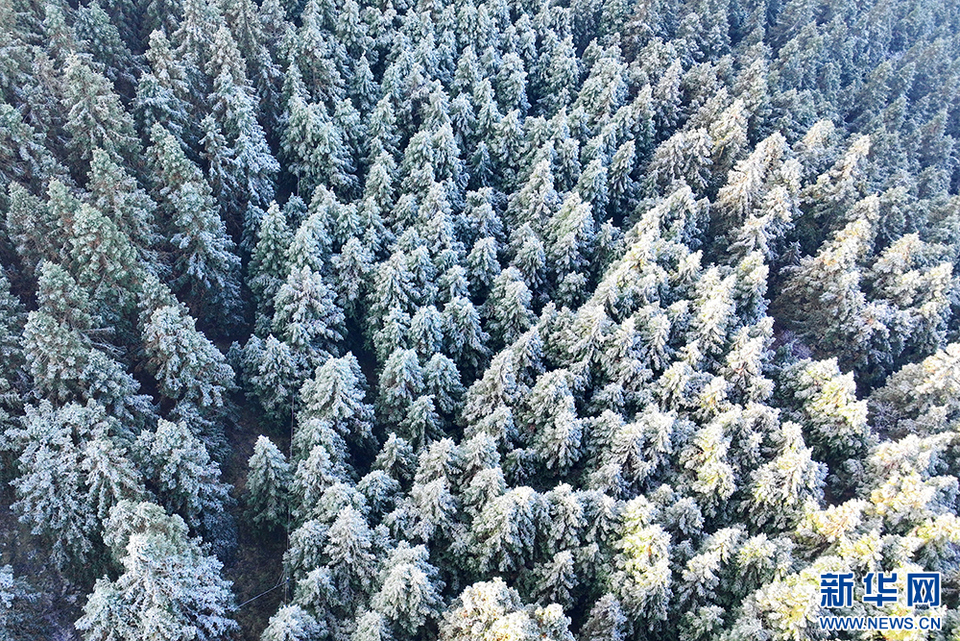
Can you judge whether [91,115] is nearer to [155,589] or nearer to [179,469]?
[179,469]

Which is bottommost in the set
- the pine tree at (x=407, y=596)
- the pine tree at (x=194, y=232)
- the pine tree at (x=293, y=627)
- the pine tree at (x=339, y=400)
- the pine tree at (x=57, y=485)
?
the pine tree at (x=293, y=627)

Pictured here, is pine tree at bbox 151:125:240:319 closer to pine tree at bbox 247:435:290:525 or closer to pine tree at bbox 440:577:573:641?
pine tree at bbox 247:435:290:525

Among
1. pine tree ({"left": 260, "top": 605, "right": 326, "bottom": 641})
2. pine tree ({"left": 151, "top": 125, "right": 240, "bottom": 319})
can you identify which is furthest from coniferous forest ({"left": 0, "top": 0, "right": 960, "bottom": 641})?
pine tree ({"left": 151, "top": 125, "right": 240, "bottom": 319})

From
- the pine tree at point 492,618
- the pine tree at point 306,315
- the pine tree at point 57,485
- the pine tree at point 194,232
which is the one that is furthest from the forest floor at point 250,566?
the pine tree at point 492,618

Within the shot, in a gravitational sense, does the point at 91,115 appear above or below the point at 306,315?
above

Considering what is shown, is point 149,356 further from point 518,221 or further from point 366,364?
point 518,221

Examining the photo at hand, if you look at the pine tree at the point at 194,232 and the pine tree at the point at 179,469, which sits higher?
the pine tree at the point at 194,232

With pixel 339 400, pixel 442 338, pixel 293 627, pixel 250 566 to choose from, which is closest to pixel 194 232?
pixel 339 400

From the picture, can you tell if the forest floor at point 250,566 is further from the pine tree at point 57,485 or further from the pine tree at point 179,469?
the pine tree at point 57,485
